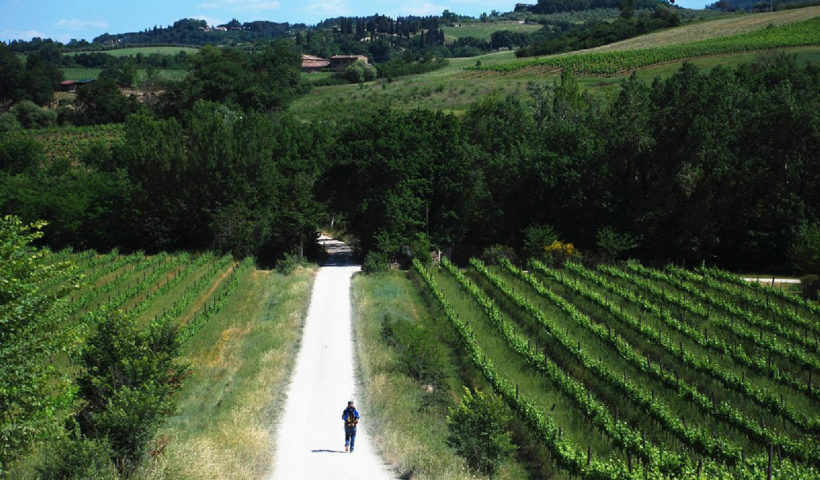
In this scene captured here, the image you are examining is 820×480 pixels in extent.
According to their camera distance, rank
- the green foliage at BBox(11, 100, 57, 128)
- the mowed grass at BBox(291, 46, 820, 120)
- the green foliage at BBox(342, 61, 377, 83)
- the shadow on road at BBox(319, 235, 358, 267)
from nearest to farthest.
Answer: the shadow on road at BBox(319, 235, 358, 267)
the mowed grass at BBox(291, 46, 820, 120)
the green foliage at BBox(11, 100, 57, 128)
the green foliage at BBox(342, 61, 377, 83)

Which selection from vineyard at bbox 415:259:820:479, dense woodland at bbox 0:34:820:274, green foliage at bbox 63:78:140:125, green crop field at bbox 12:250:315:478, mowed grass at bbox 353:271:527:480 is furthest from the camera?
green foliage at bbox 63:78:140:125

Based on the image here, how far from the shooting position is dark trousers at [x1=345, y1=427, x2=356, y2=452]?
1977 cm

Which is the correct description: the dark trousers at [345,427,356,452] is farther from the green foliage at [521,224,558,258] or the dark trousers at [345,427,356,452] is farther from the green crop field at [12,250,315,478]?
the green foliage at [521,224,558,258]

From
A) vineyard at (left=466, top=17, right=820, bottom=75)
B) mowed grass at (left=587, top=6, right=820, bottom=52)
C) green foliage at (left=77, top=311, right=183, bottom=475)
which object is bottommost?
green foliage at (left=77, top=311, right=183, bottom=475)

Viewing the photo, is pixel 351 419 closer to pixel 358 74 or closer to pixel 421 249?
pixel 421 249

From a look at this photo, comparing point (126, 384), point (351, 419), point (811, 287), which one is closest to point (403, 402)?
point (351, 419)

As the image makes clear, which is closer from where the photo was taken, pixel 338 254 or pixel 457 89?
pixel 338 254

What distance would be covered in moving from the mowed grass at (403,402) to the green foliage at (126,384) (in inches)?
233

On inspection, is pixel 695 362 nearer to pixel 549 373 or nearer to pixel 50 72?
pixel 549 373

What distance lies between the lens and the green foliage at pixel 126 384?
17.4 m

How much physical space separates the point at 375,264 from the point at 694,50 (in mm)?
78037

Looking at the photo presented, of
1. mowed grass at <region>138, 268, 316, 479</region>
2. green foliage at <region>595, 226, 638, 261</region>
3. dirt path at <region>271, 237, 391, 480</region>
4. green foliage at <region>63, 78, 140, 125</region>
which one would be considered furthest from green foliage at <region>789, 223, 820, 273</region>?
green foliage at <region>63, 78, 140, 125</region>

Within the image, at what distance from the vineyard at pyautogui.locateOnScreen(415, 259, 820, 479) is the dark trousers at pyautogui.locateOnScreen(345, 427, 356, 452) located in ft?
16.6

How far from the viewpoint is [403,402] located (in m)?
23.8
